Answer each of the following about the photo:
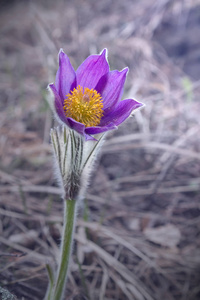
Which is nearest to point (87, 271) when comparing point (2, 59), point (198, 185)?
point (198, 185)

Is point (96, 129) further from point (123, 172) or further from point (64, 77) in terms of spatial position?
point (123, 172)

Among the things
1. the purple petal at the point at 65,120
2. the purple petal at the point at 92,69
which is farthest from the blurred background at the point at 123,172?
the purple petal at the point at 92,69

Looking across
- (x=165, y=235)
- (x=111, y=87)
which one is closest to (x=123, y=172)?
(x=165, y=235)

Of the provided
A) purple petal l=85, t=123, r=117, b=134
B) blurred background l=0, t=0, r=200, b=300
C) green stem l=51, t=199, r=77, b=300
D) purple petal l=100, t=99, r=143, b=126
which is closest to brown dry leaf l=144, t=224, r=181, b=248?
blurred background l=0, t=0, r=200, b=300

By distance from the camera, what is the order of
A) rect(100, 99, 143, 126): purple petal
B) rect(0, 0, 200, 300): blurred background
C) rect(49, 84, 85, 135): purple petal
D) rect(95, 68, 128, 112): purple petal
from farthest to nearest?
rect(0, 0, 200, 300): blurred background
rect(95, 68, 128, 112): purple petal
rect(100, 99, 143, 126): purple petal
rect(49, 84, 85, 135): purple petal

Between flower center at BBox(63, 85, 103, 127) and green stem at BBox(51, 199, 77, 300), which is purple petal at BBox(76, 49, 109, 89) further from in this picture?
green stem at BBox(51, 199, 77, 300)

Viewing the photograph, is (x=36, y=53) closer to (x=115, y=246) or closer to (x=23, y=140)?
(x=23, y=140)

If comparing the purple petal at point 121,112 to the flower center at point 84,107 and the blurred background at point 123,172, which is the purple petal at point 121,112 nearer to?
the flower center at point 84,107
